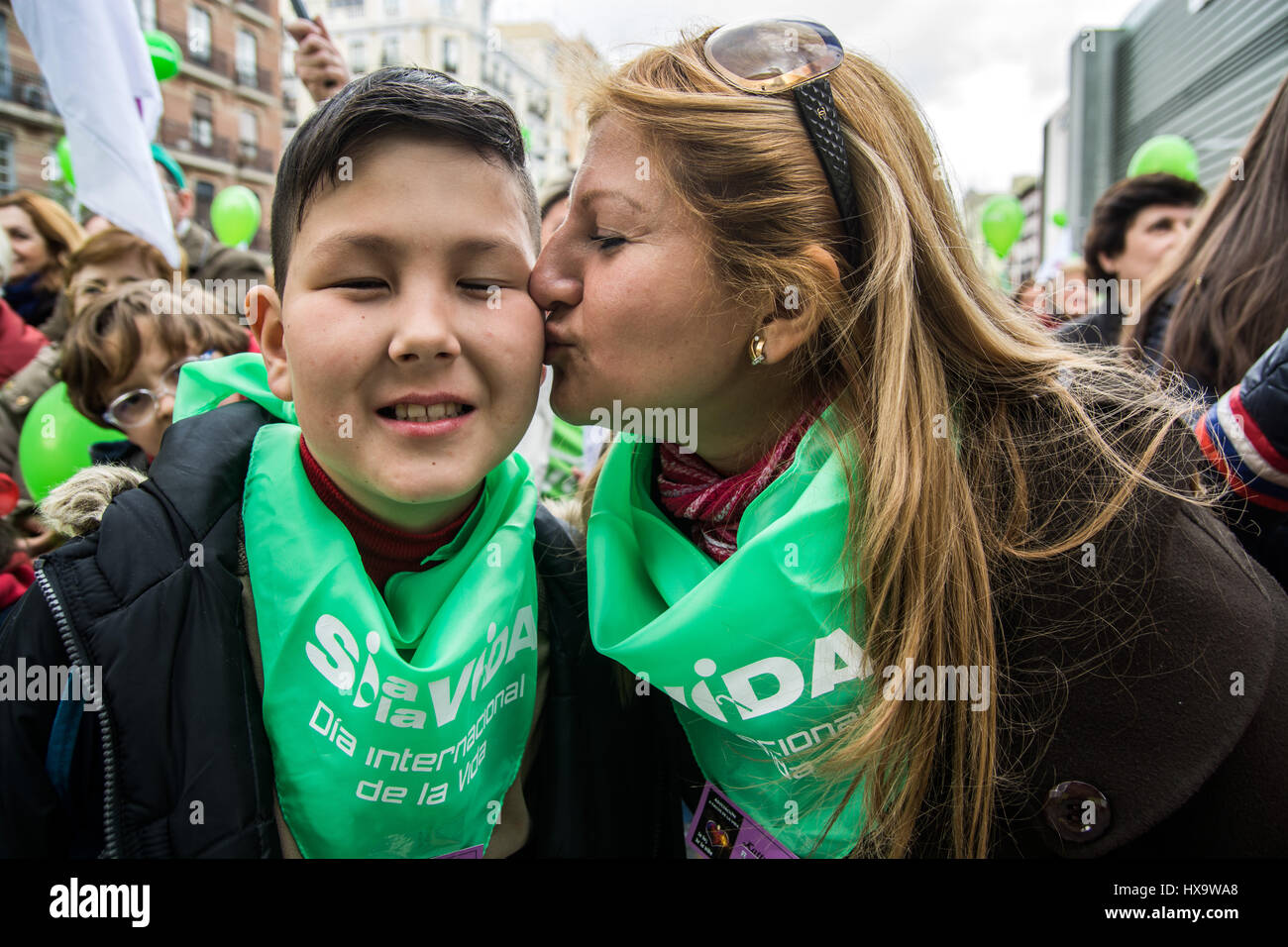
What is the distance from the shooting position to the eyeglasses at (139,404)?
2441 millimetres

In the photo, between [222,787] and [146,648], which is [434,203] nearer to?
[146,648]

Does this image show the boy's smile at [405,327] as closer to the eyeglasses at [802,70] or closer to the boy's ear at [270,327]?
the boy's ear at [270,327]

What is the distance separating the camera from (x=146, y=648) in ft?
3.82

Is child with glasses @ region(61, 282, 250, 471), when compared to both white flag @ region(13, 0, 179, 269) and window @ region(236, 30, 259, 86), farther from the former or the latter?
window @ region(236, 30, 259, 86)

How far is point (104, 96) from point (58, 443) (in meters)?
→ 1.09

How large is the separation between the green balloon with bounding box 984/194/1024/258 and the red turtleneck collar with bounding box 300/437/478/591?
8476 millimetres

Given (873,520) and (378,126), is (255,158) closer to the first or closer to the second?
(378,126)

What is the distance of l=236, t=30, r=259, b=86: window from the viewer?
27344mm

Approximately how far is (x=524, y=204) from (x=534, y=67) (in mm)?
45135

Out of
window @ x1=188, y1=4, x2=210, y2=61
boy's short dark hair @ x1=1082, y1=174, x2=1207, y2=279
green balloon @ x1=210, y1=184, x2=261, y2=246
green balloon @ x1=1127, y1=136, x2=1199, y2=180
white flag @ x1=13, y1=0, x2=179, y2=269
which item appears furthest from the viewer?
window @ x1=188, y1=4, x2=210, y2=61

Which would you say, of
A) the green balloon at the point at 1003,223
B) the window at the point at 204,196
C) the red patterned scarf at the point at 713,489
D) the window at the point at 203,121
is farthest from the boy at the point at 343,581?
the window at the point at 203,121

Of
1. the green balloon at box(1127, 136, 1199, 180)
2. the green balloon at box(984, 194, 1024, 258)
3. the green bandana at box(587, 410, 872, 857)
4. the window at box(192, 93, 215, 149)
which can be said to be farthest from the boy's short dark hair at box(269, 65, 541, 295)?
the window at box(192, 93, 215, 149)
